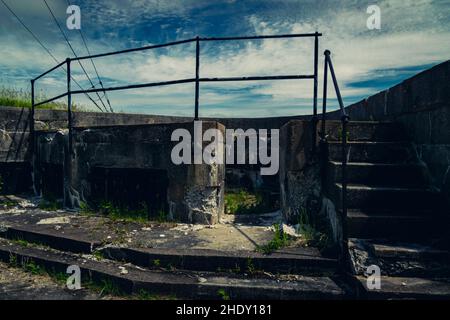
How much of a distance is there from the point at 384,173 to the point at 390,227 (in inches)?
28.8

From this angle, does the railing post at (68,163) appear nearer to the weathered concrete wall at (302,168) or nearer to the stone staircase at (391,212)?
the weathered concrete wall at (302,168)

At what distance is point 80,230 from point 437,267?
3899mm

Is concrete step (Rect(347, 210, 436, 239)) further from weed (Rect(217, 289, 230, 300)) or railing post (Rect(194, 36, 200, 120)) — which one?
→ railing post (Rect(194, 36, 200, 120))

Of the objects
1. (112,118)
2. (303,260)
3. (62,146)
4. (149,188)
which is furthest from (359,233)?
(112,118)

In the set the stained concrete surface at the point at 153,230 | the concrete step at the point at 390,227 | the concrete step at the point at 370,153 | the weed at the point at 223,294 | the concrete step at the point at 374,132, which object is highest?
the concrete step at the point at 374,132

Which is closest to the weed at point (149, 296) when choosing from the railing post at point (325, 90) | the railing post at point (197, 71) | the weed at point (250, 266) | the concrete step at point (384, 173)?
the weed at point (250, 266)

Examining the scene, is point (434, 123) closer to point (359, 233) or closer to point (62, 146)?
point (359, 233)

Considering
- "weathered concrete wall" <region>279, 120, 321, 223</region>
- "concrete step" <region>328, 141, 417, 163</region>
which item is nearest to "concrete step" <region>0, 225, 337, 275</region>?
"weathered concrete wall" <region>279, 120, 321, 223</region>

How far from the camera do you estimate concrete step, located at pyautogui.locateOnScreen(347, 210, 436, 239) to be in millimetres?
2848

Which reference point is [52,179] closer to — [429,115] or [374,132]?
[374,132]

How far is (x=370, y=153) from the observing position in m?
3.58

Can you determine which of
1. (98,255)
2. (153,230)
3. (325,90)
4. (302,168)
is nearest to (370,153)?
(302,168)

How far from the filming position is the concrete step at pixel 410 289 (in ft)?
7.52

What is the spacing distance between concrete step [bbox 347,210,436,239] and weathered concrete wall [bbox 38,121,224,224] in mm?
1906
